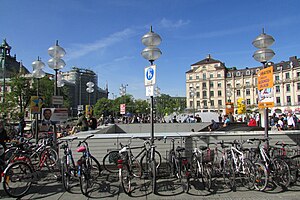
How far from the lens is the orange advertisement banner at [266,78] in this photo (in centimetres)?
585

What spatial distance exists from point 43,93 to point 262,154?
154 ft

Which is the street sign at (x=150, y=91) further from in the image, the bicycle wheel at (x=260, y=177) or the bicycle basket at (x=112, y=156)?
the bicycle wheel at (x=260, y=177)

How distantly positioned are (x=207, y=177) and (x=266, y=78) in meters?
3.23

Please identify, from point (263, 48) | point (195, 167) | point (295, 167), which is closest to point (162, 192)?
point (195, 167)

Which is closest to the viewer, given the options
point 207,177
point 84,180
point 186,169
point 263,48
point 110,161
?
point 84,180

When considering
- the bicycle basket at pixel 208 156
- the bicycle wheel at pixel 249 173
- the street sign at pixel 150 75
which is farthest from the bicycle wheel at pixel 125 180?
the bicycle wheel at pixel 249 173

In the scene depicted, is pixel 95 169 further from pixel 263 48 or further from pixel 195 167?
pixel 263 48

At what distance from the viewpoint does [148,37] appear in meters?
5.74

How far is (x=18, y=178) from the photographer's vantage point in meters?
4.99

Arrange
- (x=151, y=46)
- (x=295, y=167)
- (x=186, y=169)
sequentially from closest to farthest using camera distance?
1. (x=295, y=167)
2. (x=186, y=169)
3. (x=151, y=46)

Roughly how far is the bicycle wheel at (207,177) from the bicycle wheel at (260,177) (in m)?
1.01

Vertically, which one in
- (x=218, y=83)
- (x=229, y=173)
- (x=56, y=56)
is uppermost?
(x=218, y=83)

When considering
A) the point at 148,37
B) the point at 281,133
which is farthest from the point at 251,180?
the point at 148,37

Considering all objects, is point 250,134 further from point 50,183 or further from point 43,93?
point 43,93
